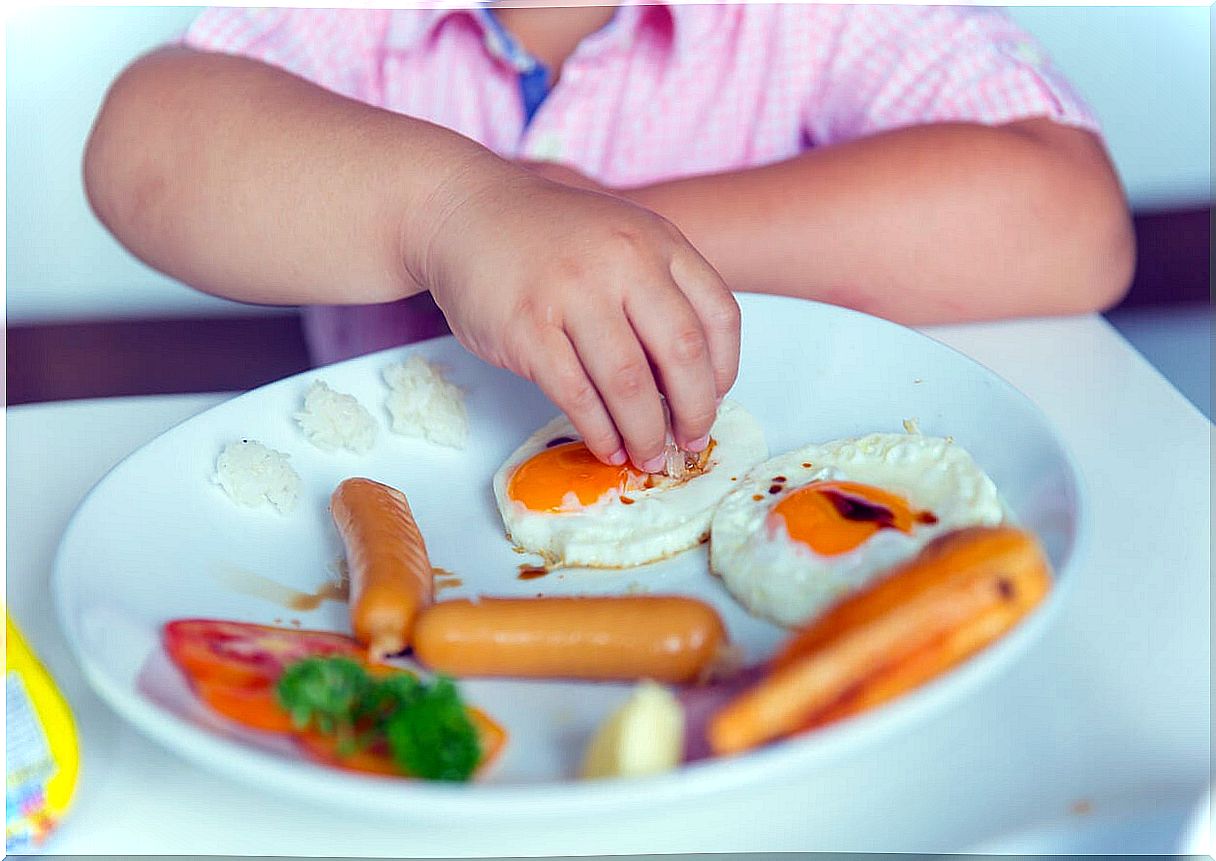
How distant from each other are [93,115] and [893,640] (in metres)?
2.42

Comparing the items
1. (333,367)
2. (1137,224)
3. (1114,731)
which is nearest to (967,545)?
(1114,731)

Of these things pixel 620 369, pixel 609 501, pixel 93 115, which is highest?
pixel 620 369

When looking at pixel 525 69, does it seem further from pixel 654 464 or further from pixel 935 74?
pixel 654 464

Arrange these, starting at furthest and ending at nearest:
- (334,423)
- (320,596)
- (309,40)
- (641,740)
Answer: (309,40), (334,423), (320,596), (641,740)

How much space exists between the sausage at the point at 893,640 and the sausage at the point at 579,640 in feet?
0.21

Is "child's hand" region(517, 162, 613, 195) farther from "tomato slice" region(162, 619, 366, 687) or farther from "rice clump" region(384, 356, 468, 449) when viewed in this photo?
"tomato slice" region(162, 619, 366, 687)

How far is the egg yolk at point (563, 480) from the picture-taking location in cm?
82

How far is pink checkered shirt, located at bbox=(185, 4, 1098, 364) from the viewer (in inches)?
53.8

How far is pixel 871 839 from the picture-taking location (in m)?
0.58

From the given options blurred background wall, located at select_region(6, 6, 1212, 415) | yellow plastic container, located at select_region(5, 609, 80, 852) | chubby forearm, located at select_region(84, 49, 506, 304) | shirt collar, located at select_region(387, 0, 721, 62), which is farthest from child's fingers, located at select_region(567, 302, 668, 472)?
blurred background wall, located at select_region(6, 6, 1212, 415)

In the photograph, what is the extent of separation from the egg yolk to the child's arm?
0.02 metres

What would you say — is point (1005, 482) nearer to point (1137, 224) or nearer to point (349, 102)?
point (349, 102)

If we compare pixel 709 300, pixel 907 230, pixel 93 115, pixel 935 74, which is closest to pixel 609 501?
pixel 709 300

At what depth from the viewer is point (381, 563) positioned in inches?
28.0
